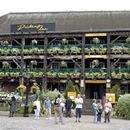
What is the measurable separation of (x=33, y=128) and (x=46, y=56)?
30.7m

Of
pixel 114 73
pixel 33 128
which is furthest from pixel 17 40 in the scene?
pixel 33 128

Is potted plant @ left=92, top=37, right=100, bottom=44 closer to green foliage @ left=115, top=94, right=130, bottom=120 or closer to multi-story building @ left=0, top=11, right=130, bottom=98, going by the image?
multi-story building @ left=0, top=11, right=130, bottom=98

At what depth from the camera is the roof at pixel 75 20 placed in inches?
1942

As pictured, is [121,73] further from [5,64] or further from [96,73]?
[5,64]

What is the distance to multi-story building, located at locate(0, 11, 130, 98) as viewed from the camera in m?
46.6

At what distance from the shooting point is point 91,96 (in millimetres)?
49906

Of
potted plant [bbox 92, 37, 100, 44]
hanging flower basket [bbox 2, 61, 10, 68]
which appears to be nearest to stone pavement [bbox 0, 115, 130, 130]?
potted plant [bbox 92, 37, 100, 44]

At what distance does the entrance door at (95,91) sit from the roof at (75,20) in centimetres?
694

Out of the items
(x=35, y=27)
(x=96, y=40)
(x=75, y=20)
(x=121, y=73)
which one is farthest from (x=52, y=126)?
(x=75, y=20)

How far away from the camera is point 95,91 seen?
4969cm

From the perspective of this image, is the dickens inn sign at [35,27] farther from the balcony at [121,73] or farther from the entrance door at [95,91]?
the balcony at [121,73]

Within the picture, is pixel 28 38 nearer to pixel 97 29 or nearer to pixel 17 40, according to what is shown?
pixel 17 40

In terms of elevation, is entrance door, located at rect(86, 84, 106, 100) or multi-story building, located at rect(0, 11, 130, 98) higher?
multi-story building, located at rect(0, 11, 130, 98)

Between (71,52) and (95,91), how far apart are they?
5861 millimetres
